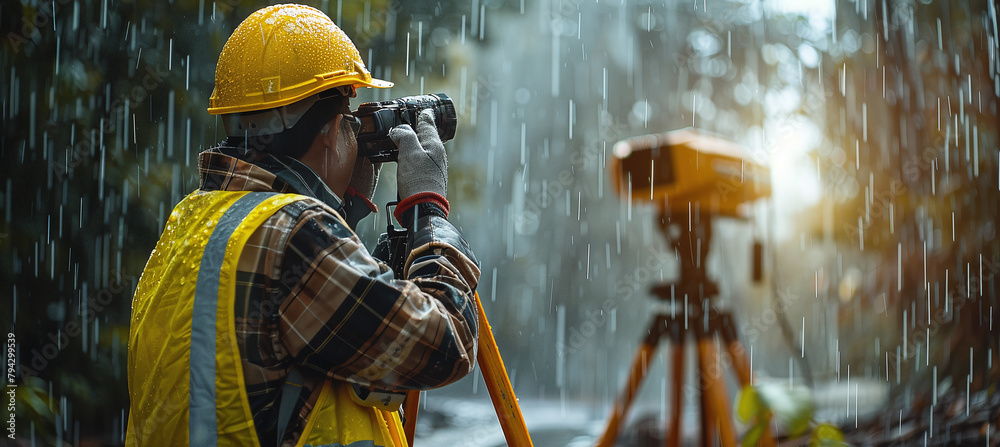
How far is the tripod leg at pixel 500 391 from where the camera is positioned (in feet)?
3.92

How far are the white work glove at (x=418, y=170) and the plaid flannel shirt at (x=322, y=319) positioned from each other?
0.19 meters

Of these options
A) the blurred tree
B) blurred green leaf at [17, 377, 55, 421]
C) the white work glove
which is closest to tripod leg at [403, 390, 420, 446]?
the white work glove

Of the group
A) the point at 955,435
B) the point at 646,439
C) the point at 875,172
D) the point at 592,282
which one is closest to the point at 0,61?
the point at 646,439

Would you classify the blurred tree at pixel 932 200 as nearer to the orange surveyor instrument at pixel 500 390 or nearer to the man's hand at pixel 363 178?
the orange surveyor instrument at pixel 500 390

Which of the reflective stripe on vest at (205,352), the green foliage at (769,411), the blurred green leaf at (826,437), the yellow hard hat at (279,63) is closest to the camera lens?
the reflective stripe on vest at (205,352)

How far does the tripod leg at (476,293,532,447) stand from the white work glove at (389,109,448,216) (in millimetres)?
250

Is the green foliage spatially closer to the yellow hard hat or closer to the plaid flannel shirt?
the plaid flannel shirt

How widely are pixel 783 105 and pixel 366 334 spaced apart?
590 centimetres

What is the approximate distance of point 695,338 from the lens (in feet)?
8.23

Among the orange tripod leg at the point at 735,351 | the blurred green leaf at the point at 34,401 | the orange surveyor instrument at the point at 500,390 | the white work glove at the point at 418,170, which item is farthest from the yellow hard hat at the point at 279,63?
the orange tripod leg at the point at 735,351

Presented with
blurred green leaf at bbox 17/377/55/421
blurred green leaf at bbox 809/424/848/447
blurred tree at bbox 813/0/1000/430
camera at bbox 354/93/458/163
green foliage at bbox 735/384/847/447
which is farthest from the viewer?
blurred tree at bbox 813/0/1000/430

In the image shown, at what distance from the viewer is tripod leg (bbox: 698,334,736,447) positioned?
2365 millimetres

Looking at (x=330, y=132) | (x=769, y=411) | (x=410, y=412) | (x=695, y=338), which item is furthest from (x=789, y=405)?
(x=330, y=132)

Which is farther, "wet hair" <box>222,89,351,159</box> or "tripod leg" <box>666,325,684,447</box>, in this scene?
"tripod leg" <box>666,325,684,447</box>
